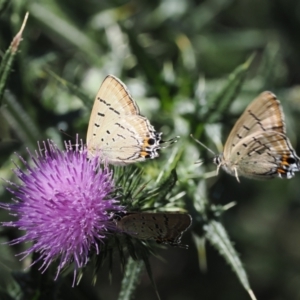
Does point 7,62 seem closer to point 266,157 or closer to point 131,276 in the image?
point 131,276

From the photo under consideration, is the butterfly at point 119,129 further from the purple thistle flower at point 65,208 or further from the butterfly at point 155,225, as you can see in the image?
the butterfly at point 155,225

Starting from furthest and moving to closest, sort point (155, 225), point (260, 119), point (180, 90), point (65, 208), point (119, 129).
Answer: point (180, 90), point (260, 119), point (119, 129), point (65, 208), point (155, 225)

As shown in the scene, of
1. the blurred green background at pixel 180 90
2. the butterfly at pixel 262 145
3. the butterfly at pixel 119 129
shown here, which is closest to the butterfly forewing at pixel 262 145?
the butterfly at pixel 262 145

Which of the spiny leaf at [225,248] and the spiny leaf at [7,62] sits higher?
the spiny leaf at [7,62]

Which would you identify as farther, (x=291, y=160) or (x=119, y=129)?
(x=291, y=160)

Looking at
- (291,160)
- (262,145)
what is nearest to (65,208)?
(262,145)

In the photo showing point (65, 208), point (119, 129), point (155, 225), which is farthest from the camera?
point (119, 129)

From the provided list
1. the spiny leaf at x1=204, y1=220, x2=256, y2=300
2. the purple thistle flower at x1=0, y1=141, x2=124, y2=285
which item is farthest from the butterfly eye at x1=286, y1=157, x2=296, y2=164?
the purple thistle flower at x1=0, y1=141, x2=124, y2=285
